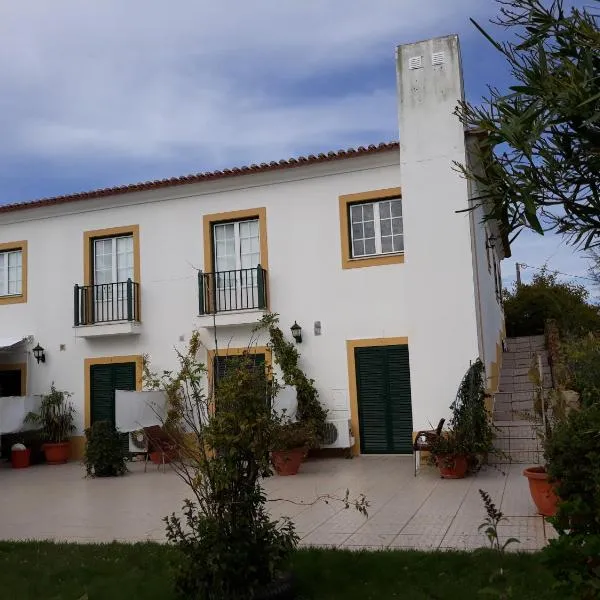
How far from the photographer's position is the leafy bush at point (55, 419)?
51.4ft

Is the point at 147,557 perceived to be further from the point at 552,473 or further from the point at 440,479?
the point at 440,479

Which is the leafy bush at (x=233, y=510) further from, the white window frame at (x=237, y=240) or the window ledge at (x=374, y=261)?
the white window frame at (x=237, y=240)

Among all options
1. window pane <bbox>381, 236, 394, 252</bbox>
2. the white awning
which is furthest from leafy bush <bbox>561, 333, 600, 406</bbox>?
the white awning

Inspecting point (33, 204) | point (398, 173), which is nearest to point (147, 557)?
point (398, 173)

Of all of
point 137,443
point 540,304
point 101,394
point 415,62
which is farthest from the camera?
point 540,304

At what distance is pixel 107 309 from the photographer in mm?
15852

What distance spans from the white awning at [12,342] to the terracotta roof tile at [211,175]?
3.10 metres

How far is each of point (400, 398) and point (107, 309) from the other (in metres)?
6.93

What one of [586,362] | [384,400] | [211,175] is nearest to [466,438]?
[586,362]

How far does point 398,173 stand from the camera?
13.9 meters

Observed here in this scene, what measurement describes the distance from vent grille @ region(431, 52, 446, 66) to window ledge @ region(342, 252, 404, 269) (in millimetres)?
3645

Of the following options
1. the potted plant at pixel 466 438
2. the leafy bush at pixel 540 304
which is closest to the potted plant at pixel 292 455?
the potted plant at pixel 466 438

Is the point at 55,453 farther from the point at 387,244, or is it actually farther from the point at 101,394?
the point at 387,244

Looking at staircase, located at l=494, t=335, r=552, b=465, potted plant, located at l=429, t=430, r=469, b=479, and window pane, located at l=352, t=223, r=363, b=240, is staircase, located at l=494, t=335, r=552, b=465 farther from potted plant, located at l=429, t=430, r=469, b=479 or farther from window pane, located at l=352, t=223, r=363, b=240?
window pane, located at l=352, t=223, r=363, b=240
